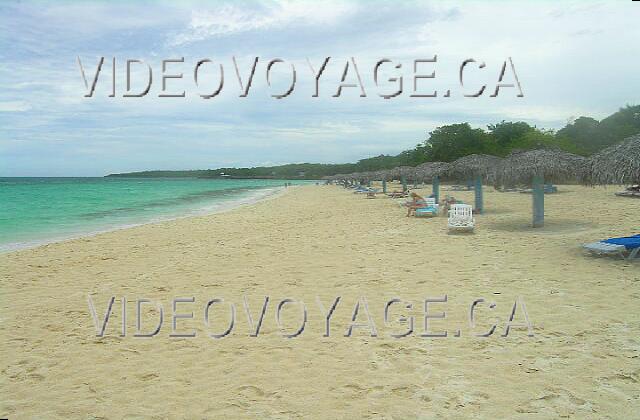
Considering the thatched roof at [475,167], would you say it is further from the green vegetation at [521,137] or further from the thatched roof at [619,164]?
the green vegetation at [521,137]

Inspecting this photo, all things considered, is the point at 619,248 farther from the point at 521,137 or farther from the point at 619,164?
the point at 521,137

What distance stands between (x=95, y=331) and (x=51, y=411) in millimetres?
1577

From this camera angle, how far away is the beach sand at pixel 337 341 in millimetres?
2945

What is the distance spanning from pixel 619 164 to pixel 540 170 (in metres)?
2.32

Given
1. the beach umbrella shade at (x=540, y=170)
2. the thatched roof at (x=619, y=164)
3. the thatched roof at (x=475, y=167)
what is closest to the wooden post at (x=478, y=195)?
the thatched roof at (x=475, y=167)

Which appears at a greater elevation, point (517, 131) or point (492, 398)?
point (517, 131)

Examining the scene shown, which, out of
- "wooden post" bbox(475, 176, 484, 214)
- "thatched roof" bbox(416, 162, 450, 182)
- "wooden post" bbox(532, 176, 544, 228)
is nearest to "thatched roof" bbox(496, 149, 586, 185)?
"wooden post" bbox(532, 176, 544, 228)

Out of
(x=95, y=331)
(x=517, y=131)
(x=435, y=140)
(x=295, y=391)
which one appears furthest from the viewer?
(x=435, y=140)

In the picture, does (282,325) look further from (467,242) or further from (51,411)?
(467,242)

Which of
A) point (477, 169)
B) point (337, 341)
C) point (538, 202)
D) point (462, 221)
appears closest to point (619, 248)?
point (462, 221)

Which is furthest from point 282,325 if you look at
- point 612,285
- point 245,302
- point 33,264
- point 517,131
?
point 517,131

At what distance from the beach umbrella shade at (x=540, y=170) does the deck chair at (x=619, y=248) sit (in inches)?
112

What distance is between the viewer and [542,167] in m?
9.50

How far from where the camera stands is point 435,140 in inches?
2138
